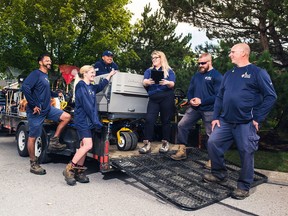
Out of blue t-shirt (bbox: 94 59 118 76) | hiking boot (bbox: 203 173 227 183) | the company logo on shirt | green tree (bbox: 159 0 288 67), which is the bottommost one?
hiking boot (bbox: 203 173 227 183)

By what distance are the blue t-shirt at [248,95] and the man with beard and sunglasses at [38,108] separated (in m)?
2.88

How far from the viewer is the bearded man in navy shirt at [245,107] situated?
3906 millimetres

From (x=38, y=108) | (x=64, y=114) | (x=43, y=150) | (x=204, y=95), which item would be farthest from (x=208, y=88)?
(x=43, y=150)

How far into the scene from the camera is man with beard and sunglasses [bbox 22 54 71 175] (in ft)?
16.8

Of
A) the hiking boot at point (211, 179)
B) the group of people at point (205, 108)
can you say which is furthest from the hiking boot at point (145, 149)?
the hiking boot at point (211, 179)

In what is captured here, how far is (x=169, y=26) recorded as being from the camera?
2405cm

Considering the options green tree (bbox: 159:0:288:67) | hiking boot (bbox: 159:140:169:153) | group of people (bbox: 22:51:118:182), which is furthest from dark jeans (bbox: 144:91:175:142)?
green tree (bbox: 159:0:288:67)

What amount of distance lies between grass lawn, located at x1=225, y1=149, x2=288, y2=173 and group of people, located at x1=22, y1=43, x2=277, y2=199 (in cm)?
188

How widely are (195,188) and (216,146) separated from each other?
2.17 ft

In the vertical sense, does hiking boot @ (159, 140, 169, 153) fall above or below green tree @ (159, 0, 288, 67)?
below

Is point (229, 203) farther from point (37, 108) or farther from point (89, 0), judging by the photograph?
point (89, 0)

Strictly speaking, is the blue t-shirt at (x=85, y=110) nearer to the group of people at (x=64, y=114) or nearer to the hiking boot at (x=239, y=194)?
the group of people at (x=64, y=114)

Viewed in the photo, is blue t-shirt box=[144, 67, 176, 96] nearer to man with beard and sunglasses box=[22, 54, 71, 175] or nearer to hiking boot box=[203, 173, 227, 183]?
man with beard and sunglasses box=[22, 54, 71, 175]

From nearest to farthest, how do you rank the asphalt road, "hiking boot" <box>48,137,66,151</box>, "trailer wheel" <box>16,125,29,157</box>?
the asphalt road, "hiking boot" <box>48,137,66,151</box>, "trailer wheel" <box>16,125,29,157</box>
